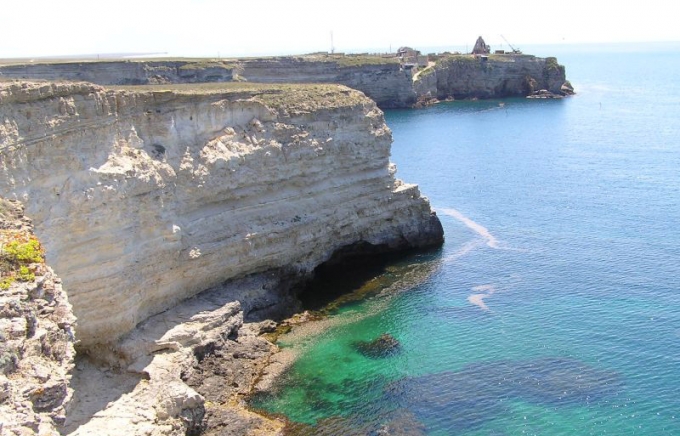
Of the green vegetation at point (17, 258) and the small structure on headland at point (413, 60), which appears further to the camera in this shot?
the small structure on headland at point (413, 60)

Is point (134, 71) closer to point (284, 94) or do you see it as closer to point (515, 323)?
point (284, 94)

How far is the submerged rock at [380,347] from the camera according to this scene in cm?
3688

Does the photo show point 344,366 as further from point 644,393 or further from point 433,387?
point 644,393

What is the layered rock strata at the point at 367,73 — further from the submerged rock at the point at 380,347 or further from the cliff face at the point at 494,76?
the submerged rock at the point at 380,347

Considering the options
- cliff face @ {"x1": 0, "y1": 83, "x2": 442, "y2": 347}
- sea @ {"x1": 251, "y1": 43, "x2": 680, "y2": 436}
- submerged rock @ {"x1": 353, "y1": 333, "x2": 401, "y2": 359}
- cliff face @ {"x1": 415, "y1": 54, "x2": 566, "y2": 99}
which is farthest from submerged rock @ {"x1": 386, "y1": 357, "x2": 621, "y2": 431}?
cliff face @ {"x1": 415, "y1": 54, "x2": 566, "y2": 99}

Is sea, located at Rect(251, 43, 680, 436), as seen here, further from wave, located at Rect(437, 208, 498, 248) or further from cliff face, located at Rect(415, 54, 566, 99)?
cliff face, located at Rect(415, 54, 566, 99)

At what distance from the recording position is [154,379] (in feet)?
100

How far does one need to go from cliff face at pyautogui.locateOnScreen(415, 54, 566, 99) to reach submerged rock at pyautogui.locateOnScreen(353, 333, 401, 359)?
112 meters

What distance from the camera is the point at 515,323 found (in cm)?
3991

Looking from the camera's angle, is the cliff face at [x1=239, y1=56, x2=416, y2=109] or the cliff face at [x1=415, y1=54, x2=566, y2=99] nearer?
the cliff face at [x1=239, y1=56, x2=416, y2=109]

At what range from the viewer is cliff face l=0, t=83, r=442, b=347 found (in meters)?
29.1

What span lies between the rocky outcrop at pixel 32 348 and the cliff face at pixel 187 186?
25.5ft

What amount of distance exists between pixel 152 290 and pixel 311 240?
12.8m

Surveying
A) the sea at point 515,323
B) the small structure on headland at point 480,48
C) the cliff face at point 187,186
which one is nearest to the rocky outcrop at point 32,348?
the cliff face at point 187,186
